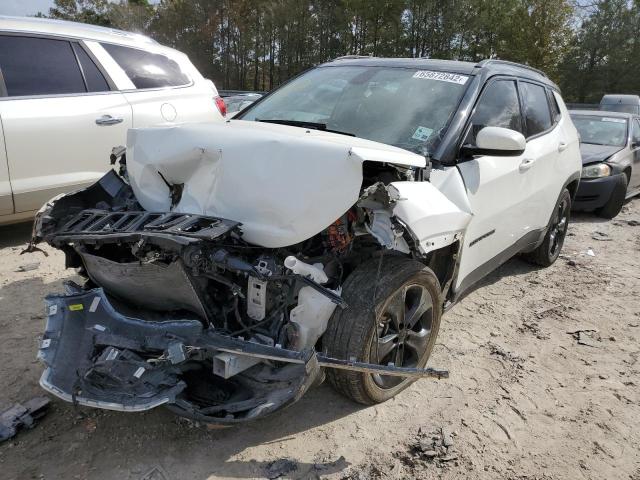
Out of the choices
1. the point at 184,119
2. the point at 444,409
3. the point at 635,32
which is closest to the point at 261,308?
the point at 444,409

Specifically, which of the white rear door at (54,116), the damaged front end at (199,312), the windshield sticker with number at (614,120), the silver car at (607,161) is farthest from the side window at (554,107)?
the windshield sticker with number at (614,120)

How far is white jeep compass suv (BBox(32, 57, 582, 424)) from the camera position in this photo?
2.19m

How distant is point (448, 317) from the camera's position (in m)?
4.04

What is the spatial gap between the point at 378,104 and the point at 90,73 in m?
3.14

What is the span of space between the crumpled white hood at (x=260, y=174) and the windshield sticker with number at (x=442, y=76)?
91 centimetres

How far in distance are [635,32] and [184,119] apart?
36.7 m

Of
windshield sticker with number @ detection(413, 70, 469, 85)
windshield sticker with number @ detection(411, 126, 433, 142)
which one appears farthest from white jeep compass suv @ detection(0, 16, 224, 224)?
windshield sticker with number @ detection(411, 126, 433, 142)

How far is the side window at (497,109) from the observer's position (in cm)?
332

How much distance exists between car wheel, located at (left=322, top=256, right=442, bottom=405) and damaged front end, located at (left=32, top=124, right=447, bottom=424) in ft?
0.28

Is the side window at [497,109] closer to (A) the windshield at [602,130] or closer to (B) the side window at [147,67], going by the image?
(B) the side window at [147,67]

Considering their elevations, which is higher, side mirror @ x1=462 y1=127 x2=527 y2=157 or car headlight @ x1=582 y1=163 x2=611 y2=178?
side mirror @ x1=462 y1=127 x2=527 y2=157

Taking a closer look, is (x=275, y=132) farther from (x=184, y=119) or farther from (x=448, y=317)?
(x=184, y=119)

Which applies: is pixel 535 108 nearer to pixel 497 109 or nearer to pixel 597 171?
pixel 497 109

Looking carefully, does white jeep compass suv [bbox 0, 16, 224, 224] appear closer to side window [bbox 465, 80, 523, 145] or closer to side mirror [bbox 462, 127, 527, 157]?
side window [bbox 465, 80, 523, 145]
